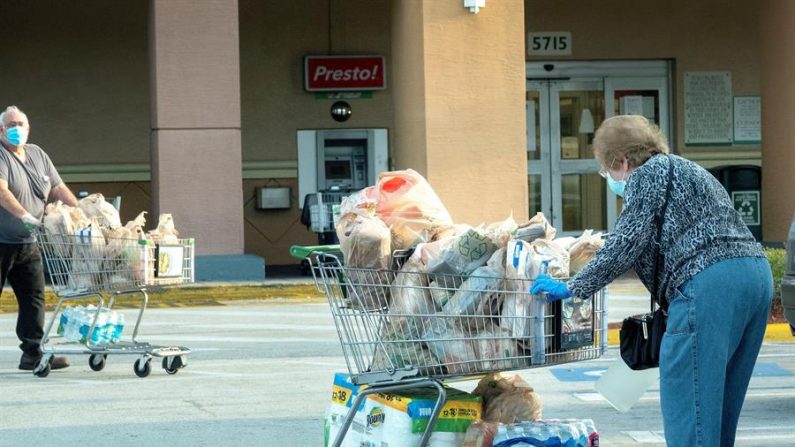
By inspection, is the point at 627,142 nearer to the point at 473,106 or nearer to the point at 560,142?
the point at 473,106

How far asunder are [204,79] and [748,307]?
1329 centimetres

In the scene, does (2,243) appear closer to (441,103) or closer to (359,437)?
(359,437)

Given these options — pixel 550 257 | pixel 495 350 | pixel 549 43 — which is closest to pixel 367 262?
pixel 495 350

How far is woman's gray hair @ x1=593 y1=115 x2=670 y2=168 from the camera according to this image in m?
5.11

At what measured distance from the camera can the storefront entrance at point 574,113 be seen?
2339cm

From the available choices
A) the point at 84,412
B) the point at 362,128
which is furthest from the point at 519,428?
the point at 362,128

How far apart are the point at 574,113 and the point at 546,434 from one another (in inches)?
734

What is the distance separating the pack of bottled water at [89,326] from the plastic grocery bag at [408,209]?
16.8 ft

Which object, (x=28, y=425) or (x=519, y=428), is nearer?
(x=519, y=428)

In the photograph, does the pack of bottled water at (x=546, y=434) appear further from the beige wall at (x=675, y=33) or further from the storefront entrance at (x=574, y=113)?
the beige wall at (x=675, y=33)

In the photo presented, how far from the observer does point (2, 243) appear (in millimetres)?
10133

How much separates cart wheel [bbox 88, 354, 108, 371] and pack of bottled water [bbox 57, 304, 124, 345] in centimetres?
24

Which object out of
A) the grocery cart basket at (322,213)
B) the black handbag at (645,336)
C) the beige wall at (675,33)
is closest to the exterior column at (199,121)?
the grocery cart basket at (322,213)

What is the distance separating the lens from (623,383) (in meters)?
5.70
